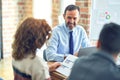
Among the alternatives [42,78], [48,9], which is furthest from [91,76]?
[48,9]

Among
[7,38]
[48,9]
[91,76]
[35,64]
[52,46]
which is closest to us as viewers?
[91,76]

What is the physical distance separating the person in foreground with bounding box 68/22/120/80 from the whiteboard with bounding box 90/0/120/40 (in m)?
2.09

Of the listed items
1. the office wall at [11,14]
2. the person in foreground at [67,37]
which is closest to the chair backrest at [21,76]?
the person in foreground at [67,37]

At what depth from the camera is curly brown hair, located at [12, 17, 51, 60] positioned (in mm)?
2096

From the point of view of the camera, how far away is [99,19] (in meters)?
3.63

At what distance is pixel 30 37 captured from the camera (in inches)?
82.4

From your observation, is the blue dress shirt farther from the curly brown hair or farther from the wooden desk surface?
the curly brown hair

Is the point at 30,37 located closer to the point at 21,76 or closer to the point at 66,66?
the point at 21,76

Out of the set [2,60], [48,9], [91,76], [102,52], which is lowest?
[2,60]

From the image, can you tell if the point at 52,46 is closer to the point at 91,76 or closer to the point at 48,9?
the point at 91,76

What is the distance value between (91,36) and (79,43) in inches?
20.5

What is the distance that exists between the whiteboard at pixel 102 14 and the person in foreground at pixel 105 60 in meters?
2.09

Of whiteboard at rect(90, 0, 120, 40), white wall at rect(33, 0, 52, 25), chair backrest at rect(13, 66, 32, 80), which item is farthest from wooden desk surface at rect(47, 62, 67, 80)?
white wall at rect(33, 0, 52, 25)

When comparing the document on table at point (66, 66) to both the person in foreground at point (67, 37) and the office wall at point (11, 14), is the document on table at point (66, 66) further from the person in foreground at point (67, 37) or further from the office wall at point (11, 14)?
the office wall at point (11, 14)
